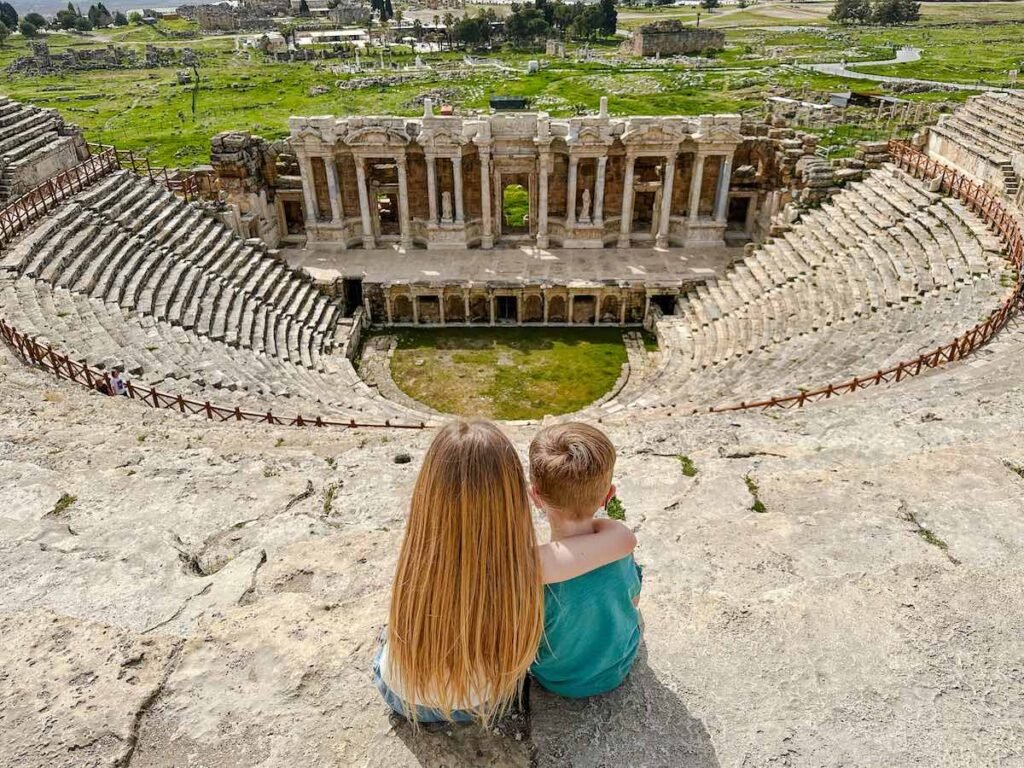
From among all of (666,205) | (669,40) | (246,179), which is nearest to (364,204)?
(246,179)

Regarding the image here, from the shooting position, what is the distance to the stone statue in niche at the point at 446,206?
85.3 ft

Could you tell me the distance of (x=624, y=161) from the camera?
2625 cm

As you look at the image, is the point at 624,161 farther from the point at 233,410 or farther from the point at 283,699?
the point at 283,699

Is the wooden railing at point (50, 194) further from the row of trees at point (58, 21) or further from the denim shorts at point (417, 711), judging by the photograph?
the row of trees at point (58, 21)

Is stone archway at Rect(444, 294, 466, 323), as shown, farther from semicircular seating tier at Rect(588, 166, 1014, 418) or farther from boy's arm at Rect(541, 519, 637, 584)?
boy's arm at Rect(541, 519, 637, 584)

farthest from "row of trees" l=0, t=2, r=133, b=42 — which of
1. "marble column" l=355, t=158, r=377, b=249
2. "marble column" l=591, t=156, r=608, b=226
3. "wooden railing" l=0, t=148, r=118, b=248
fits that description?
"marble column" l=591, t=156, r=608, b=226

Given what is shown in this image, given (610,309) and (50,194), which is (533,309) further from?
(50,194)

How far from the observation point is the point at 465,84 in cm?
6197

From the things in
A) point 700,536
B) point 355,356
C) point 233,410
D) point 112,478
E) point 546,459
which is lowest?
point 355,356

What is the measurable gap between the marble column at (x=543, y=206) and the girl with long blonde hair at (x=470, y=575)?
23.2 m

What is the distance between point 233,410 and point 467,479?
35.2ft

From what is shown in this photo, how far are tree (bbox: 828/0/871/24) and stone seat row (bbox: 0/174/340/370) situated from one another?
11688 cm

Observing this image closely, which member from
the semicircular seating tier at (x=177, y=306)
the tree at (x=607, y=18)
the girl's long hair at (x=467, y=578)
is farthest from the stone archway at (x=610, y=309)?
the tree at (x=607, y=18)

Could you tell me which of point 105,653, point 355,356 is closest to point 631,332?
point 355,356
